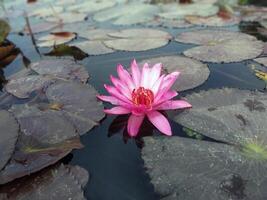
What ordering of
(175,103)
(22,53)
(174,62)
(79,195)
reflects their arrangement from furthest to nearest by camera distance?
(22,53) < (174,62) < (175,103) < (79,195)

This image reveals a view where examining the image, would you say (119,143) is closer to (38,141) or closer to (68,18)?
(38,141)

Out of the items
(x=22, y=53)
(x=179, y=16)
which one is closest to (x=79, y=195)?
(x=22, y=53)

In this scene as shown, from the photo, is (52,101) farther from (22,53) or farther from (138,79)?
(22,53)

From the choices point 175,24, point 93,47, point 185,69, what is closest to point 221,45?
point 185,69

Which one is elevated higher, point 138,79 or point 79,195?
point 138,79

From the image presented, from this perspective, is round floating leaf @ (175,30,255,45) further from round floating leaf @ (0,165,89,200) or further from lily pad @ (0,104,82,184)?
round floating leaf @ (0,165,89,200)

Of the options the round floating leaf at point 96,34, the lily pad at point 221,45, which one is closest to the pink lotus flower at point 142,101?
the lily pad at point 221,45

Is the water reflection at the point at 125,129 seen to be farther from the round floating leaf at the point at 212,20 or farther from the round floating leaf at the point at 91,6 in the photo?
the round floating leaf at the point at 91,6
